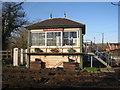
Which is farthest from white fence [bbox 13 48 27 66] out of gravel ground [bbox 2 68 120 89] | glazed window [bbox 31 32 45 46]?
gravel ground [bbox 2 68 120 89]

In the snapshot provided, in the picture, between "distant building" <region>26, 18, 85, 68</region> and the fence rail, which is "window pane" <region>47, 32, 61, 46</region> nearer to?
"distant building" <region>26, 18, 85, 68</region>

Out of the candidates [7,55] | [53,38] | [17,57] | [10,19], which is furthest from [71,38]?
[10,19]

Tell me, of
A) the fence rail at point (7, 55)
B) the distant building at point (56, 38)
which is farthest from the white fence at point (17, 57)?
the distant building at point (56, 38)

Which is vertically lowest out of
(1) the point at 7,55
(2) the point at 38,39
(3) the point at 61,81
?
(3) the point at 61,81

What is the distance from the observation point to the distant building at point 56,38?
1571cm

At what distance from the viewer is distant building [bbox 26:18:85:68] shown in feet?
51.5

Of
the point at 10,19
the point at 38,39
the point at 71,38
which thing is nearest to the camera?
the point at 71,38

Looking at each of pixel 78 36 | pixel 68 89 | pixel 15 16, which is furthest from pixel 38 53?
pixel 15 16

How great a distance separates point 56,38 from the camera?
16.3 metres

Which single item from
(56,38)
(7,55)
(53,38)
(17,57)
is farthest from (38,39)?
(7,55)

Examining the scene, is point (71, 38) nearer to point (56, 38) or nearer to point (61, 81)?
point (56, 38)

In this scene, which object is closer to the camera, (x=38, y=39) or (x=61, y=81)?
(x=61, y=81)

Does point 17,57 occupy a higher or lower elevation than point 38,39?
lower

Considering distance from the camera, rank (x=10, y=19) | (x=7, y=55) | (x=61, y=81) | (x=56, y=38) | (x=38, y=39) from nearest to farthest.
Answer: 1. (x=61, y=81)
2. (x=56, y=38)
3. (x=38, y=39)
4. (x=7, y=55)
5. (x=10, y=19)
